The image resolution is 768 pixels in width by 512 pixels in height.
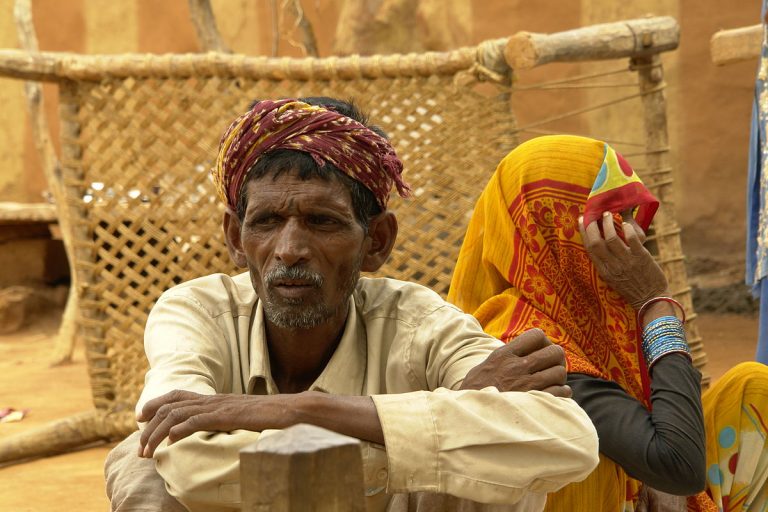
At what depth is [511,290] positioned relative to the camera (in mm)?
3166

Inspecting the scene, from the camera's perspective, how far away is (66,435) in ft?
17.9

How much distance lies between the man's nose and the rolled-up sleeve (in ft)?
1.33

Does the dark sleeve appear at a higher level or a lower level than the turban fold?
lower

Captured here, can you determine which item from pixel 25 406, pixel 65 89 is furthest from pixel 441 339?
pixel 25 406

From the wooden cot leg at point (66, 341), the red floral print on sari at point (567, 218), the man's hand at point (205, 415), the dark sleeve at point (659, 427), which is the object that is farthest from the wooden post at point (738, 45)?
the wooden cot leg at point (66, 341)

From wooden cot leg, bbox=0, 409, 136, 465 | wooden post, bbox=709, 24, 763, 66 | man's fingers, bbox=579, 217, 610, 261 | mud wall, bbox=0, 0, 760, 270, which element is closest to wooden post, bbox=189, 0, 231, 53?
mud wall, bbox=0, 0, 760, 270

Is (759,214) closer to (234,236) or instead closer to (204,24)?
(234,236)

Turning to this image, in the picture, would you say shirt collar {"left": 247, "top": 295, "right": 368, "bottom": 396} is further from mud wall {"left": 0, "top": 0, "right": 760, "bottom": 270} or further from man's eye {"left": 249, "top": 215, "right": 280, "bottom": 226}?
mud wall {"left": 0, "top": 0, "right": 760, "bottom": 270}

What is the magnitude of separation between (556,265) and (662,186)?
7.54 ft

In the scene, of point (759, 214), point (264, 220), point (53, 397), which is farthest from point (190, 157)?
point (264, 220)

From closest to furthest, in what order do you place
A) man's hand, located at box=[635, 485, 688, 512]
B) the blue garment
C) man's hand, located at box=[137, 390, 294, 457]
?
man's hand, located at box=[137, 390, 294, 457]
man's hand, located at box=[635, 485, 688, 512]
the blue garment

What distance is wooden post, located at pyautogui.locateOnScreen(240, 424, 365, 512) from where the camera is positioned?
1426 mm

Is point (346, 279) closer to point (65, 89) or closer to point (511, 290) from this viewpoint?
point (511, 290)

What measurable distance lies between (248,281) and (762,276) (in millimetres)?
2329
